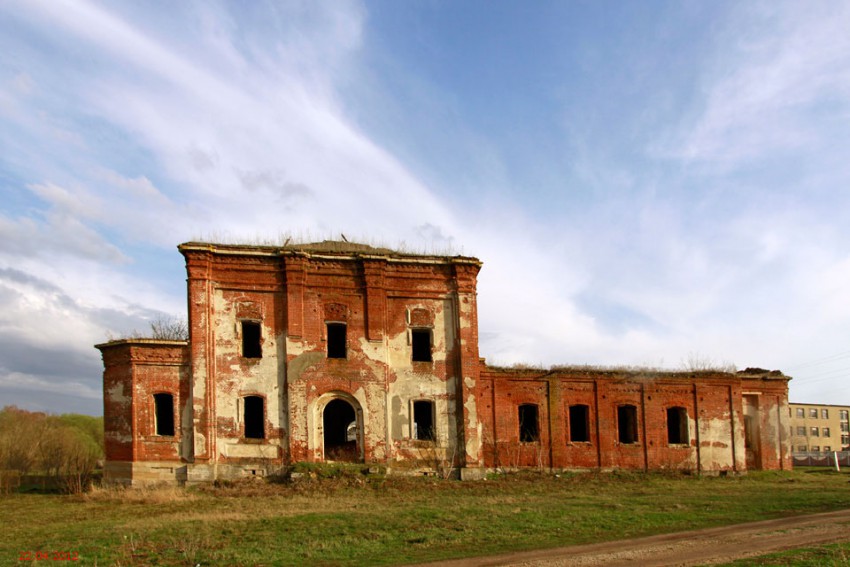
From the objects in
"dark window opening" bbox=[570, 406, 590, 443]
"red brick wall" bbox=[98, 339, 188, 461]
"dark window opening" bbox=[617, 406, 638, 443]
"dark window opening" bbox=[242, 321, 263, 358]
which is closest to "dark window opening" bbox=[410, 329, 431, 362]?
"dark window opening" bbox=[242, 321, 263, 358]

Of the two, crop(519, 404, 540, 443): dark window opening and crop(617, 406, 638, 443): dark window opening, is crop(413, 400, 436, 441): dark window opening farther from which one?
crop(617, 406, 638, 443): dark window opening

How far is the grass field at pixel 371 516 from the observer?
12086 mm

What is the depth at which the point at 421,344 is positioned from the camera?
25.0 metres

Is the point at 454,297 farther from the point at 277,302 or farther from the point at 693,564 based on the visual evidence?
the point at 693,564

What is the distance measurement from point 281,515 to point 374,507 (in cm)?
252

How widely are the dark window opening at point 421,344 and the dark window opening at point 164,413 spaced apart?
832 centimetres

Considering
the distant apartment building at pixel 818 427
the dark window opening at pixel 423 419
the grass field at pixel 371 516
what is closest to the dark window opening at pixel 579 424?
the grass field at pixel 371 516

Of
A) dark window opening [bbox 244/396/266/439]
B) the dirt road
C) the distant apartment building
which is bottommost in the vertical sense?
the distant apartment building

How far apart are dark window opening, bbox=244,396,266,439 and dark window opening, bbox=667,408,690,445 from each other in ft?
50.9

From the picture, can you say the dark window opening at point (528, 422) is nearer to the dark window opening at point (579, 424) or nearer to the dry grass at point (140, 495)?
the dark window opening at point (579, 424)

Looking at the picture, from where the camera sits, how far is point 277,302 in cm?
2358

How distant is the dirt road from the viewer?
10.9m

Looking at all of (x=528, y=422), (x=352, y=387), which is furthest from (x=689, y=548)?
(x=528, y=422)

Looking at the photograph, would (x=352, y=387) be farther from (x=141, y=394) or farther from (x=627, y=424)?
(x=627, y=424)
